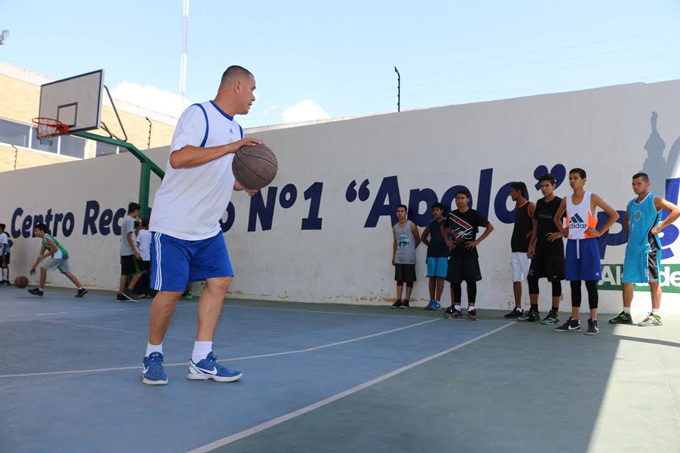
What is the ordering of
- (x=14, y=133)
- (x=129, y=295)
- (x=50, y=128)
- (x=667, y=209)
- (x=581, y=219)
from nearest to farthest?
(x=581, y=219) → (x=667, y=209) → (x=129, y=295) → (x=50, y=128) → (x=14, y=133)

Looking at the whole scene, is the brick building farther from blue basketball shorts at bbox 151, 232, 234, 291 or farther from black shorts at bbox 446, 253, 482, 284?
blue basketball shorts at bbox 151, 232, 234, 291

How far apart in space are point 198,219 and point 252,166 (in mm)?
522

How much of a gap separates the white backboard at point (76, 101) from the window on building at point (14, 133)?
11.9m

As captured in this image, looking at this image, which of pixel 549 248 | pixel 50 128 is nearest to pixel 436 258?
pixel 549 248

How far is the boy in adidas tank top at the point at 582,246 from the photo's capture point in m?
5.34

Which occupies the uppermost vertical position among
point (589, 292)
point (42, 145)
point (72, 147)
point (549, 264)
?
point (72, 147)

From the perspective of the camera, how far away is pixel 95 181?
14.5m

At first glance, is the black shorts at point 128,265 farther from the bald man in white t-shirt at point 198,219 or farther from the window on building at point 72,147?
the window on building at point 72,147

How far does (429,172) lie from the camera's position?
9023 millimetres

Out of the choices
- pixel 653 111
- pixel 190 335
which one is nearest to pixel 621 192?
pixel 653 111

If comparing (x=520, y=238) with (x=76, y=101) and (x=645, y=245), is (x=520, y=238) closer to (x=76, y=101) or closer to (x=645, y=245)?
(x=645, y=245)

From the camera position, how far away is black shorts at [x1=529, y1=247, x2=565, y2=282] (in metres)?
6.01

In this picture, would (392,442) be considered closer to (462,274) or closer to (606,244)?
(462,274)

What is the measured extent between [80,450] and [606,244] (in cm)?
743
